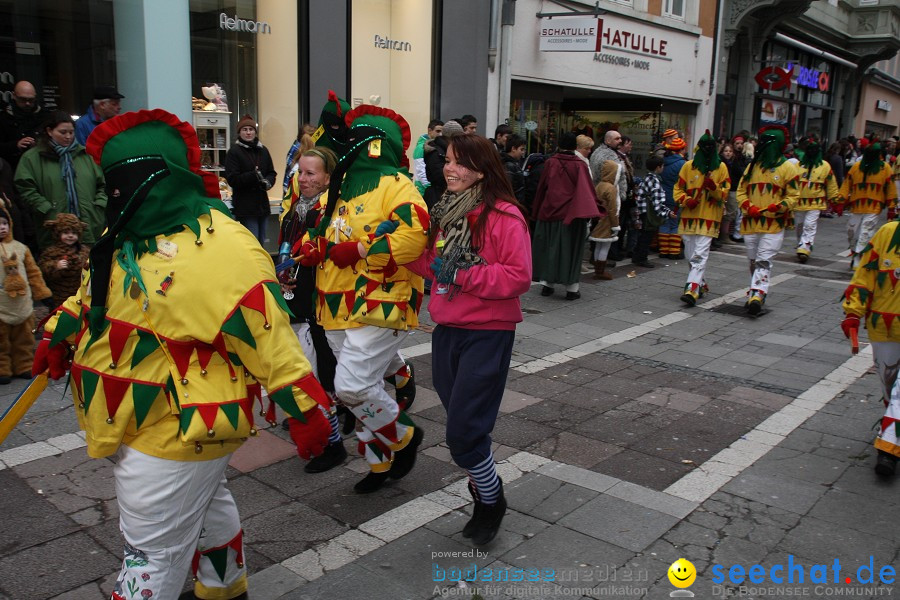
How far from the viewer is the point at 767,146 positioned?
9156 mm

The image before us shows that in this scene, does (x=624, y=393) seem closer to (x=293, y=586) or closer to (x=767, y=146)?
(x=293, y=586)

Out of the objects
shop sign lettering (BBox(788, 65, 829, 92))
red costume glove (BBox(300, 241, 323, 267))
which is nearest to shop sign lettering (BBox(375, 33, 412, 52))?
red costume glove (BBox(300, 241, 323, 267))

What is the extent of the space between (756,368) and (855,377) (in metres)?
0.82

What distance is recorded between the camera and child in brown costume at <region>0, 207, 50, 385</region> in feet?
19.6

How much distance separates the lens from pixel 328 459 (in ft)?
15.7

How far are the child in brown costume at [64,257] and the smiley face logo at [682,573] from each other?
5.11 meters

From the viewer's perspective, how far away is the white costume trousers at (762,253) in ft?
30.0

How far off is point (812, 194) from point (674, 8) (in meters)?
7.01

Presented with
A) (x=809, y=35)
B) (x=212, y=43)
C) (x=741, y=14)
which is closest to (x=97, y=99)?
(x=212, y=43)

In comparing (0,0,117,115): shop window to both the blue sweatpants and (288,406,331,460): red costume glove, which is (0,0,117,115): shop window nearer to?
the blue sweatpants

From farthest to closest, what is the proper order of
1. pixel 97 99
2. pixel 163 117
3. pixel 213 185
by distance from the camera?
1. pixel 97 99
2. pixel 213 185
3. pixel 163 117

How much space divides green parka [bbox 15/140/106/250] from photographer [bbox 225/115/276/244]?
6.71 ft

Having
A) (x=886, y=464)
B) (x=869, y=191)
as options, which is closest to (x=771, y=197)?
(x=869, y=191)

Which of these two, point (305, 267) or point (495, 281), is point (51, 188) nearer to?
point (305, 267)
